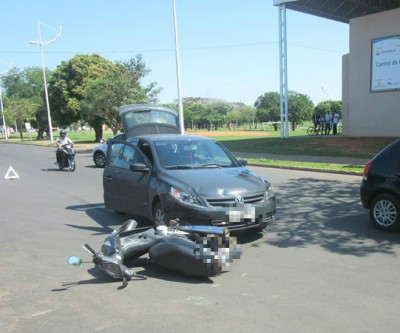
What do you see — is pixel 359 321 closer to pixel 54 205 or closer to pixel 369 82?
pixel 54 205

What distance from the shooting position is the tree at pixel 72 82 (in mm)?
47438

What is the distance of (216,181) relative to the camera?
245 inches

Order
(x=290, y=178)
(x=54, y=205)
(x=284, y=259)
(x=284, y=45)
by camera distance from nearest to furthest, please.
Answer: (x=284, y=259) → (x=54, y=205) → (x=290, y=178) → (x=284, y=45)

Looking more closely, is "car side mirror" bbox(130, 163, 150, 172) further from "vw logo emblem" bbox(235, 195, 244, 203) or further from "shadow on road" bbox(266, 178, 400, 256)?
"shadow on road" bbox(266, 178, 400, 256)

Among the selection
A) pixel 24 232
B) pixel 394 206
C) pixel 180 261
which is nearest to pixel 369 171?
pixel 394 206

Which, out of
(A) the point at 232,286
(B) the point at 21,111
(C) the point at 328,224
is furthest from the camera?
(B) the point at 21,111

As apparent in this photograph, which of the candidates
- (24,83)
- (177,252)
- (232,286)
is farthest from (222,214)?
(24,83)

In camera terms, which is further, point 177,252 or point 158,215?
point 158,215

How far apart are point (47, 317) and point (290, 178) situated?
1055 cm

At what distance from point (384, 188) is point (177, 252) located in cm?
375

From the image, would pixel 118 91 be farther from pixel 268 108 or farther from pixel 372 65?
pixel 268 108

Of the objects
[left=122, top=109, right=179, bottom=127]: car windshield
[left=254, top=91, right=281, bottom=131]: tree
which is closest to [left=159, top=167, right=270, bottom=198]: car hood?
[left=122, top=109, right=179, bottom=127]: car windshield

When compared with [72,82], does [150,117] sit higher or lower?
lower

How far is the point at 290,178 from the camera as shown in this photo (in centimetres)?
1366
